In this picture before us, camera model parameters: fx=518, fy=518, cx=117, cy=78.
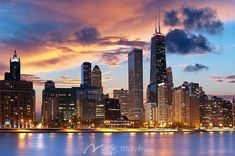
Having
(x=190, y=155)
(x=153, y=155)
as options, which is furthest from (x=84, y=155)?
(x=190, y=155)

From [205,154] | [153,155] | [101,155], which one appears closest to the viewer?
[101,155]

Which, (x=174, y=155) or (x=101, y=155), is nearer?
(x=101, y=155)

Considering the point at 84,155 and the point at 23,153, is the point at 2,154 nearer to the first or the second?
the point at 23,153

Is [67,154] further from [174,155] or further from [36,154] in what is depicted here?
[174,155]

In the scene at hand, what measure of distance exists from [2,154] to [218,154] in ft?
128

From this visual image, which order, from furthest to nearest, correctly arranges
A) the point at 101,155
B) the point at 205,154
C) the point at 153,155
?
the point at 205,154 < the point at 153,155 < the point at 101,155

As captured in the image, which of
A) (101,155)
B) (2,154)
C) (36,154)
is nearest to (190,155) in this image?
(101,155)

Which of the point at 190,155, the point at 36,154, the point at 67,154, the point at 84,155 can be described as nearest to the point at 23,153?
the point at 36,154

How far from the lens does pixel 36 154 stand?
302 feet

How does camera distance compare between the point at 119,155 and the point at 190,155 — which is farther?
the point at 190,155

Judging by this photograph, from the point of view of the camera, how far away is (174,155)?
90.3 metres

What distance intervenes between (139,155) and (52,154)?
16.0 meters

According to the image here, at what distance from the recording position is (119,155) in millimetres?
81000

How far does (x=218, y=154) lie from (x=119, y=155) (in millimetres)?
23279
